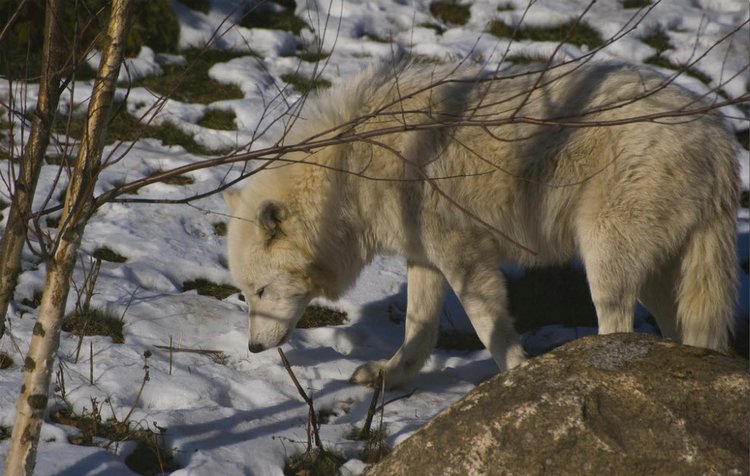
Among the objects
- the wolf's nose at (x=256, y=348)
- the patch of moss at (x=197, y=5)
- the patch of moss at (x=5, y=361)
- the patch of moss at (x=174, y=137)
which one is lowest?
the wolf's nose at (x=256, y=348)

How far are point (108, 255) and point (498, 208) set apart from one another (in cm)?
300

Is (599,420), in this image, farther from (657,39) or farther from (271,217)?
(657,39)

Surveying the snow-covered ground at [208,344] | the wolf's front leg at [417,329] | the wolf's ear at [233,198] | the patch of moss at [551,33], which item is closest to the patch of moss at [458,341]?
the snow-covered ground at [208,344]

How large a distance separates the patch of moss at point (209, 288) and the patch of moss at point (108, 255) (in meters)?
0.54

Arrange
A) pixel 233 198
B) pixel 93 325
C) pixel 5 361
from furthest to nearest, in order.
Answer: pixel 233 198, pixel 93 325, pixel 5 361

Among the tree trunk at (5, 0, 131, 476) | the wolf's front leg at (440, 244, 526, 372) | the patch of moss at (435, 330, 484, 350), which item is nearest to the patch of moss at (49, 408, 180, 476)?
the tree trunk at (5, 0, 131, 476)

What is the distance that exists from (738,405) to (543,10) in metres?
8.78

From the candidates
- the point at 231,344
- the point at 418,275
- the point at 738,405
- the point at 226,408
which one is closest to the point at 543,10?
the point at 418,275

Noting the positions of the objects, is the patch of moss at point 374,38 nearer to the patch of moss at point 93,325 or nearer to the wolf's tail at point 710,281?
the patch of moss at point 93,325

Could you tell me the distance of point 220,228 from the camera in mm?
6809

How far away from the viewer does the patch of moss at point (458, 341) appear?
579 cm

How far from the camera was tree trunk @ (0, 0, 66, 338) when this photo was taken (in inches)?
120

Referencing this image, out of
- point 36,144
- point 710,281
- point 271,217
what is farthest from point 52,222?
point 710,281

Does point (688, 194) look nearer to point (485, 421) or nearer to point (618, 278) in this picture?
point (618, 278)
